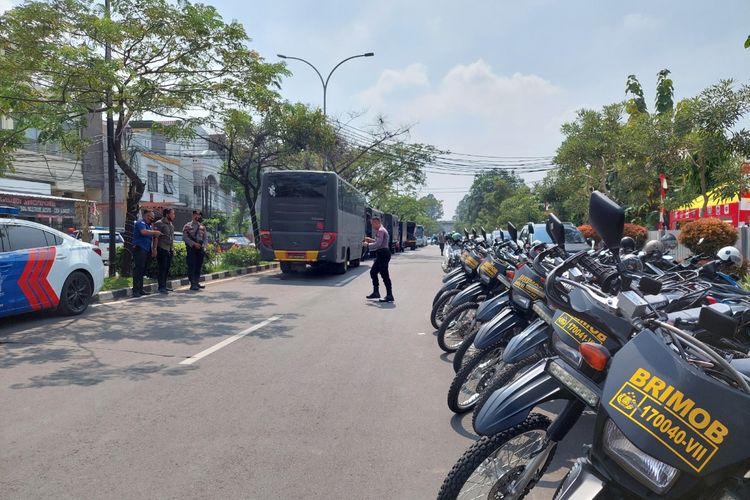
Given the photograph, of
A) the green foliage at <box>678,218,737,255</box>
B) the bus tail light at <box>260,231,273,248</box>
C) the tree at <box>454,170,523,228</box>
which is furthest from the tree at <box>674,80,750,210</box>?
the tree at <box>454,170,523,228</box>

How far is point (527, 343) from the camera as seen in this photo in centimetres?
344

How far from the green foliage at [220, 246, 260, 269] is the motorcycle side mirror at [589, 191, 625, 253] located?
53.8 feet

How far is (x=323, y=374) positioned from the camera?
5742 millimetres

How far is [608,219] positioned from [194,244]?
11133mm

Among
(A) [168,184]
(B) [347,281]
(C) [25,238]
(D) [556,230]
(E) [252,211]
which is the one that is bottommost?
(B) [347,281]

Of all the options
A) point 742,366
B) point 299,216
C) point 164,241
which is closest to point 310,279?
point 299,216

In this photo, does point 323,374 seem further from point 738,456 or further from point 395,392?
point 738,456

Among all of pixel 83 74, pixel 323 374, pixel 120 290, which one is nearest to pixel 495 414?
pixel 323 374

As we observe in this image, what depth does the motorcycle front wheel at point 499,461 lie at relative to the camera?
2480 millimetres

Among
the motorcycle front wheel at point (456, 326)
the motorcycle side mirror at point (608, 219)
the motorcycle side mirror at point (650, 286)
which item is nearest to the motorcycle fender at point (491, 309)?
the motorcycle front wheel at point (456, 326)

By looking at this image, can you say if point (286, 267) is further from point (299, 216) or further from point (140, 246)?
point (140, 246)

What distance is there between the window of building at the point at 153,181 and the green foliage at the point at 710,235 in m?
34.3

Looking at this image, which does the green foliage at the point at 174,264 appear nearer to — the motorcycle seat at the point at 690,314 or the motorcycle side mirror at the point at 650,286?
the motorcycle seat at the point at 690,314

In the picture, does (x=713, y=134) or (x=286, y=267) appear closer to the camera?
(x=713, y=134)
